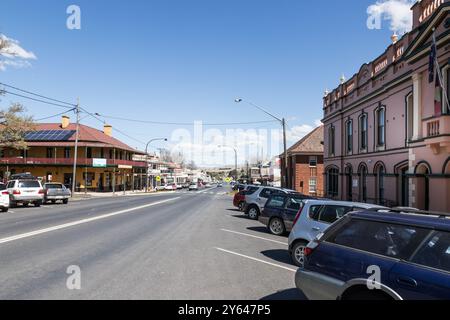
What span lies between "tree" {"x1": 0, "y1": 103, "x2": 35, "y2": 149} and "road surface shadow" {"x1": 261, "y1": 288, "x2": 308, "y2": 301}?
1382 inches

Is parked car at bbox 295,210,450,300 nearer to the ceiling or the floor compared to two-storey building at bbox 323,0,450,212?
nearer to the floor

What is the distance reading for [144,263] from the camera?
8094mm

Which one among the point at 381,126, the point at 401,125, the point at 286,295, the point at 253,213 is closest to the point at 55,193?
the point at 253,213

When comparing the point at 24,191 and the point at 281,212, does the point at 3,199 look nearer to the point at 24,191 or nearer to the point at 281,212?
the point at 24,191

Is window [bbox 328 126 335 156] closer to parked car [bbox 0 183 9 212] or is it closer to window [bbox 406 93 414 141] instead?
window [bbox 406 93 414 141]

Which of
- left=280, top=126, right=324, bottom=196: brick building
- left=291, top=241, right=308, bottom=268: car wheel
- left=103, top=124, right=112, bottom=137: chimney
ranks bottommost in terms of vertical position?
left=291, top=241, right=308, bottom=268: car wheel

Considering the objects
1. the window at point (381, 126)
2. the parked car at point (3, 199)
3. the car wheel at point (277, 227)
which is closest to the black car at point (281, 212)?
the car wheel at point (277, 227)

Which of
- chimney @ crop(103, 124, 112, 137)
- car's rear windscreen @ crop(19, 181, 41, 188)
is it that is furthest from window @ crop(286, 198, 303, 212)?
chimney @ crop(103, 124, 112, 137)

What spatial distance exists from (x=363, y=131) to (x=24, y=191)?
21714 mm

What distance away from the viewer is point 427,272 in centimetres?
387

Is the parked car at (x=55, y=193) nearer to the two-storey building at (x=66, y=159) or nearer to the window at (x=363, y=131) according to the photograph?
the window at (x=363, y=131)

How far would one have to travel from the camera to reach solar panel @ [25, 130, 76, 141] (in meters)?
57.5
